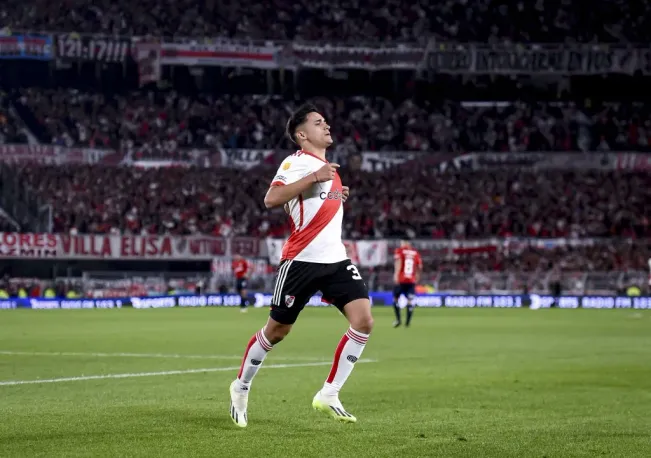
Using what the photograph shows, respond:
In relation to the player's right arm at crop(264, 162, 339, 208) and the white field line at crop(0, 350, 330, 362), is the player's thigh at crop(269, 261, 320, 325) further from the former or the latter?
the white field line at crop(0, 350, 330, 362)

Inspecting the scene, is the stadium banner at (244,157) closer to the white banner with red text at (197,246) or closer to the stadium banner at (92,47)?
the stadium banner at (92,47)

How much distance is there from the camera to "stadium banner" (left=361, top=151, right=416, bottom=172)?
5734 cm

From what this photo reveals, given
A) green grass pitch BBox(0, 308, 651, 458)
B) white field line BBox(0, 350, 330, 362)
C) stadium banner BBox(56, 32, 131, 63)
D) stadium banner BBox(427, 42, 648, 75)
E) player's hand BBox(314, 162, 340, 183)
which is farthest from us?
stadium banner BBox(427, 42, 648, 75)

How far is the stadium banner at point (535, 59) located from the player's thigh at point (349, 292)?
1929 inches

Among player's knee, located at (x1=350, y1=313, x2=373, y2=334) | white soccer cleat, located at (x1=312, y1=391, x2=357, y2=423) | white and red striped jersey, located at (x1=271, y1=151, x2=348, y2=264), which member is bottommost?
white soccer cleat, located at (x1=312, y1=391, x2=357, y2=423)

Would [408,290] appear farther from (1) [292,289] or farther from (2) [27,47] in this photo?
(2) [27,47]

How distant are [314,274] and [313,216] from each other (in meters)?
0.48

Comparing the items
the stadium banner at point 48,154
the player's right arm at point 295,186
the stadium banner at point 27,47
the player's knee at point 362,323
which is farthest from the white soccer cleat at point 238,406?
the stadium banner at point 27,47

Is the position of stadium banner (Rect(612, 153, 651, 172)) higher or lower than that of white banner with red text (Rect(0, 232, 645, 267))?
higher

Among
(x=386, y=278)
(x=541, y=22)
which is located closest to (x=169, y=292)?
(x=386, y=278)

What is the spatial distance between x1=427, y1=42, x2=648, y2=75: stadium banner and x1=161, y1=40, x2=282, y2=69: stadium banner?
27.1 feet

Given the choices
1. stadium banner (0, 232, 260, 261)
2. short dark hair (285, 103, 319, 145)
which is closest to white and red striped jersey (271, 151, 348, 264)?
short dark hair (285, 103, 319, 145)

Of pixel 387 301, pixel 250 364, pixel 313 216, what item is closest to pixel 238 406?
pixel 250 364

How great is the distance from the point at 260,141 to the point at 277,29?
237 inches
